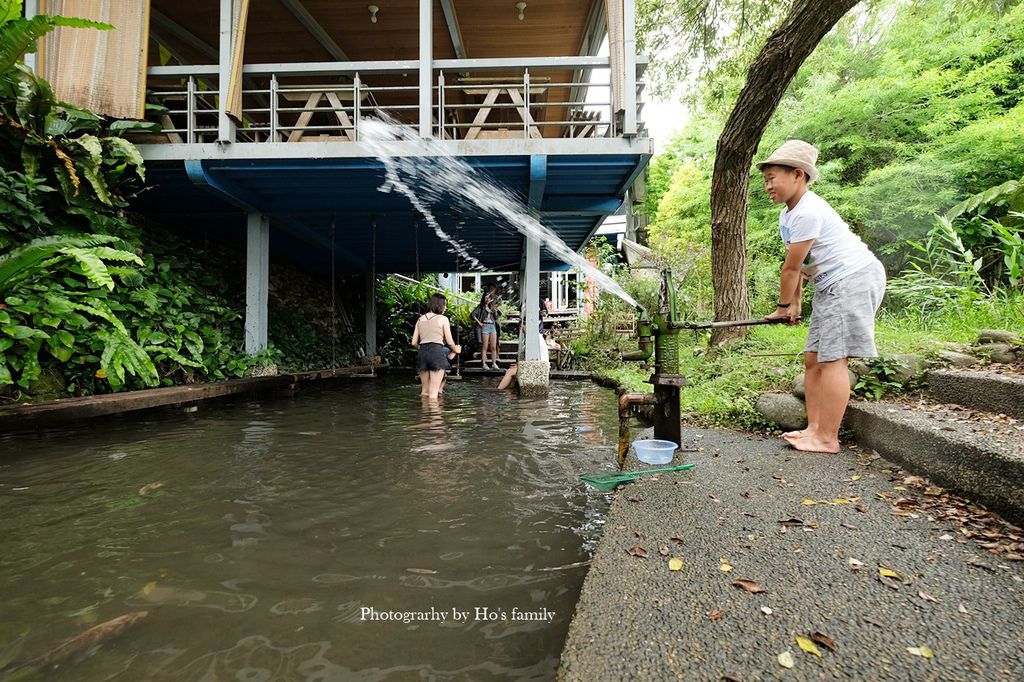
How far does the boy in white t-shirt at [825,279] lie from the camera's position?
10.3 feet

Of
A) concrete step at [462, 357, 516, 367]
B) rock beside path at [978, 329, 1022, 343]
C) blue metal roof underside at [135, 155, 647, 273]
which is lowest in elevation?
concrete step at [462, 357, 516, 367]

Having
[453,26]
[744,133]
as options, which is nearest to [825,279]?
[744,133]

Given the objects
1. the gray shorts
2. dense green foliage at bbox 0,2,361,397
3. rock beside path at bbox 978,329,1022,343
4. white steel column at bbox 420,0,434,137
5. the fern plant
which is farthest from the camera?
white steel column at bbox 420,0,434,137

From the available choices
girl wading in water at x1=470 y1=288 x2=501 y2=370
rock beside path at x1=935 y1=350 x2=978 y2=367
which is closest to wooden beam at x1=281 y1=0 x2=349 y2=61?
girl wading in water at x1=470 y1=288 x2=501 y2=370

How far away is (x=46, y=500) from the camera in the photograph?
3146mm

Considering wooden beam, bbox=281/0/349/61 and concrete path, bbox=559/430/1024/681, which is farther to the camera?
wooden beam, bbox=281/0/349/61

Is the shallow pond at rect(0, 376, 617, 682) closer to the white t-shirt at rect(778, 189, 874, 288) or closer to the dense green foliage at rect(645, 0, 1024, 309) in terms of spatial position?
the white t-shirt at rect(778, 189, 874, 288)

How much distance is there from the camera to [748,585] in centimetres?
169

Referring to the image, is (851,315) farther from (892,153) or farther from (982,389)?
(892,153)

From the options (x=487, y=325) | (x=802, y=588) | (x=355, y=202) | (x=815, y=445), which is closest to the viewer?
(x=802, y=588)

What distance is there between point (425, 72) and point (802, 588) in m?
7.59

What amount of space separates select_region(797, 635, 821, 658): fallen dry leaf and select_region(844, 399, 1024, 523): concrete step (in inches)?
52.0

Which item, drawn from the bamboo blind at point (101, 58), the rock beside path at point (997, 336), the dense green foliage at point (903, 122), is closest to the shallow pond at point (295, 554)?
the rock beside path at point (997, 336)

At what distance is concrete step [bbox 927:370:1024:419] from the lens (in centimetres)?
289
